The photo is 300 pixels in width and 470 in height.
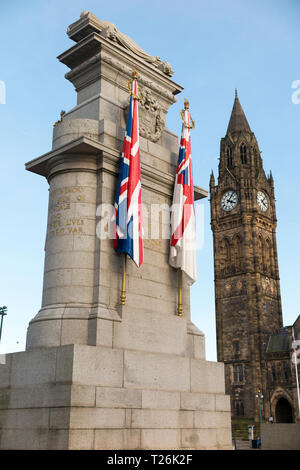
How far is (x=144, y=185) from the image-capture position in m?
16.1

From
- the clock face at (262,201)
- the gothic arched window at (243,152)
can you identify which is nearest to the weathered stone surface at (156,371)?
the clock face at (262,201)

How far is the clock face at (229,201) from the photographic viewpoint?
4038 inches

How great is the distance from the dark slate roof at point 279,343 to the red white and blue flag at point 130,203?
76.6 metres

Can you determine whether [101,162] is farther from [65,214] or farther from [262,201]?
[262,201]

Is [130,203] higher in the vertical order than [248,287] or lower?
lower

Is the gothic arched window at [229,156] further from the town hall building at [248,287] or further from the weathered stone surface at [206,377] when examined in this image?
the weathered stone surface at [206,377]

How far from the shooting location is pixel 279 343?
88.9m

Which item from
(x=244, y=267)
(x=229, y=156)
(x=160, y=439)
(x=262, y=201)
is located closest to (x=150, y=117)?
(x=160, y=439)

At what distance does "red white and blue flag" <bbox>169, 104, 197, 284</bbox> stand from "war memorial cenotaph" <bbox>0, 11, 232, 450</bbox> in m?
0.39

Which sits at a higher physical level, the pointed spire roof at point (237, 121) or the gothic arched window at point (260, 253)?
the pointed spire roof at point (237, 121)

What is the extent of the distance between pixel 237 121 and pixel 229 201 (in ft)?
67.1

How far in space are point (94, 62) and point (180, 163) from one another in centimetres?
409
